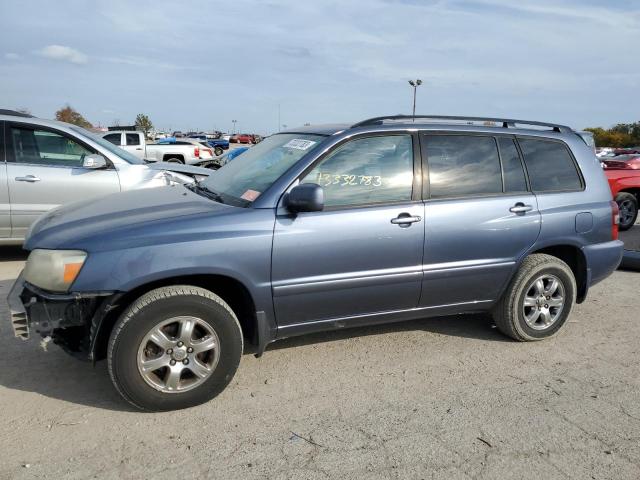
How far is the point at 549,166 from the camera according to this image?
435 centimetres

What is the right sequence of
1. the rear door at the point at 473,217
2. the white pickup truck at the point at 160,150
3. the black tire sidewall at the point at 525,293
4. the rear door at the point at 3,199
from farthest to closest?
the white pickup truck at the point at 160,150 → the rear door at the point at 3,199 → the black tire sidewall at the point at 525,293 → the rear door at the point at 473,217

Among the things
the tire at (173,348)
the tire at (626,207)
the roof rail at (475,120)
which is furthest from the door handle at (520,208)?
the tire at (626,207)

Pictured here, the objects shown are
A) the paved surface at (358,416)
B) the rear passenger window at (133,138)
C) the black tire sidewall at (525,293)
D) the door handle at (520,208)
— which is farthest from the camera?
the rear passenger window at (133,138)

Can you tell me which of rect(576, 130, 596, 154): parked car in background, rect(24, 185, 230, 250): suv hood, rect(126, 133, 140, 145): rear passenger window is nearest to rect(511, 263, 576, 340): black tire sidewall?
rect(576, 130, 596, 154): parked car in background

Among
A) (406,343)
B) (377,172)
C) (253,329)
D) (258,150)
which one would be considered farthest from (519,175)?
(253,329)

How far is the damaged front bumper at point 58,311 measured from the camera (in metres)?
2.98

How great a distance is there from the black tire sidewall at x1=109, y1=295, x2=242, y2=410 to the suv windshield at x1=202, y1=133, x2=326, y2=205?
76 centimetres

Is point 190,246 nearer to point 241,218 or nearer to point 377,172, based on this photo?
point 241,218

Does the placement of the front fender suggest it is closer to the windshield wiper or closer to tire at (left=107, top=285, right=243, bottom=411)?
tire at (left=107, top=285, right=243, bottom=411)

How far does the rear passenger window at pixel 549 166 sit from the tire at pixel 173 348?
2650mm

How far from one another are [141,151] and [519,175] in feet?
56.7

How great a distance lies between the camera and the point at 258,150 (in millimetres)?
4363

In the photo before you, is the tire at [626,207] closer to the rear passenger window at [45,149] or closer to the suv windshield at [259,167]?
the suv windshield at [259,167]

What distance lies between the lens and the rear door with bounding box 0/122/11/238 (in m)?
5.97
